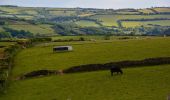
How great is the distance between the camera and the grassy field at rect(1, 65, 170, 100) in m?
47.5

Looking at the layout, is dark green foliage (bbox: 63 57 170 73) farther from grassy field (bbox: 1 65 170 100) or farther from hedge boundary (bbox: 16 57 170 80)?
grassy field (bbox: 1 65 170 100)

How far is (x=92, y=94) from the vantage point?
50.0 m

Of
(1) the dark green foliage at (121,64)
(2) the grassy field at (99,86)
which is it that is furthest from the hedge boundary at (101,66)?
(2) the grassy field at (99,86)

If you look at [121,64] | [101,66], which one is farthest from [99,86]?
[121,64]

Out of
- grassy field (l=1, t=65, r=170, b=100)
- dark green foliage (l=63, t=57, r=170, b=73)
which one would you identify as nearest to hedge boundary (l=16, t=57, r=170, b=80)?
dark green foliage (l=63, t=57, r=170, b=73)

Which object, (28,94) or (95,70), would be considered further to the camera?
(95,70)

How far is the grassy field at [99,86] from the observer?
4748 cm

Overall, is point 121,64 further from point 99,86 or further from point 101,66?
point 99,86

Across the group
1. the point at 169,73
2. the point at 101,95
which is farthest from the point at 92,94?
the point at 169,73

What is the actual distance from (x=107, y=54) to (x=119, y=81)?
107 feet

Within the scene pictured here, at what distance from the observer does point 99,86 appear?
54344 mm

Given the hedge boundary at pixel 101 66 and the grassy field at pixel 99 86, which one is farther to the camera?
the hedge boundary at pixel 101 66

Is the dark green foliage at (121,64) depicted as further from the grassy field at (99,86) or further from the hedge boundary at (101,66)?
the grassy field at (99,86)

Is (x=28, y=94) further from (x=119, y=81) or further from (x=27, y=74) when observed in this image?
(x=27, y=74)
